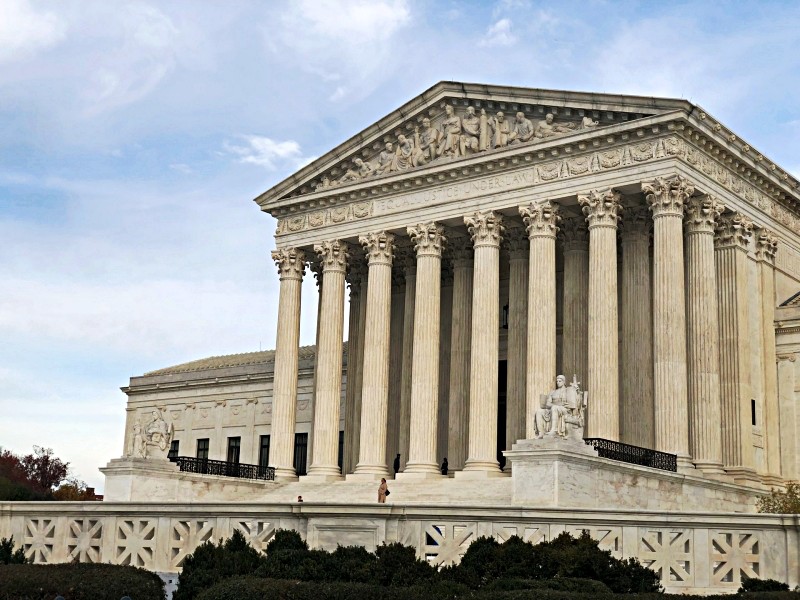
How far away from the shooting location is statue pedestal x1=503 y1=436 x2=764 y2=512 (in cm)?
3481

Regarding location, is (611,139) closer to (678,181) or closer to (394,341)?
(678,181)

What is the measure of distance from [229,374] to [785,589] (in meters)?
53.3

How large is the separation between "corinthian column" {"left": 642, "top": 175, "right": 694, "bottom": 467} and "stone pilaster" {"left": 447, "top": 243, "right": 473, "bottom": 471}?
36.5 ft

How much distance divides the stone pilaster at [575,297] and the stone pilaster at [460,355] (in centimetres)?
489

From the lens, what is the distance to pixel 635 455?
39094 mm

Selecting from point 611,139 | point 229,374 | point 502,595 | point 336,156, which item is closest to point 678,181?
point 611,139

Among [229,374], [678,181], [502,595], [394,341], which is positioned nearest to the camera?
[502,595]

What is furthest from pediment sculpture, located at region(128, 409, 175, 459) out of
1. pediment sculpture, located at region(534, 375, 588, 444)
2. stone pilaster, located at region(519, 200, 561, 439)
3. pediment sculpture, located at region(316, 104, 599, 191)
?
pediment sculpture, located at region(534, 375, 588, 444)

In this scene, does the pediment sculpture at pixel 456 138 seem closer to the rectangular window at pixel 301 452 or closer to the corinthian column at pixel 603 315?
the corinthian column at pixel 603 315

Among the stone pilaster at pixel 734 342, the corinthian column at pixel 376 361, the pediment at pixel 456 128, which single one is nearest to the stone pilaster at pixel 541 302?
the pediment at pixel 456 128

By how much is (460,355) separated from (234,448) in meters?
21.3

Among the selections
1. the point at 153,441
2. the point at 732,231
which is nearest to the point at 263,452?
the point at 153,441

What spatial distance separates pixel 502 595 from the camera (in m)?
15.8

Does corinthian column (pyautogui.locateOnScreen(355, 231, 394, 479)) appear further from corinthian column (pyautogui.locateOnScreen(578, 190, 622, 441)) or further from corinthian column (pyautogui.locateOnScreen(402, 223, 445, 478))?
corinthian column (pyautogui.locateOnScreen(578, 190, 622, 441))
